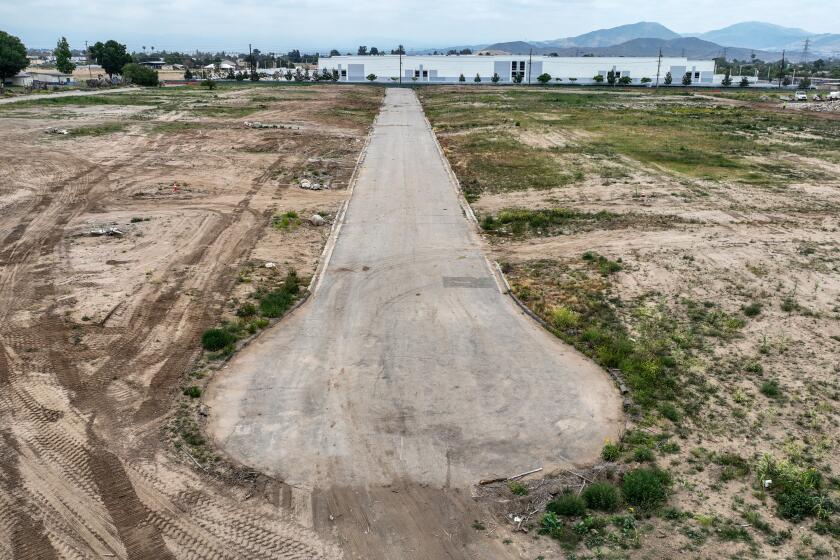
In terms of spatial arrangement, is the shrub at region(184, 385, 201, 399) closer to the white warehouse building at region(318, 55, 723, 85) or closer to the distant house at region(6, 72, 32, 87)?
the distant house at region(6, 72, 32, 87)

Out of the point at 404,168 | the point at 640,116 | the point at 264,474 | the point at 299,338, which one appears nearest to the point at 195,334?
the point at 299,338

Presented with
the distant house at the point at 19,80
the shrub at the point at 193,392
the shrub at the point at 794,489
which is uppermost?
the distant house at the point at 19,80

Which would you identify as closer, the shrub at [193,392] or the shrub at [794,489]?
the shrub at [794,489]

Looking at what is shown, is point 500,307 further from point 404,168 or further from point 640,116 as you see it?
point 640,116

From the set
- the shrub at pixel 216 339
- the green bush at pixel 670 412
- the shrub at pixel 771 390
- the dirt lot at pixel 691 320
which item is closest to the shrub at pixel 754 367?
the dirt lot at pixel 691 320

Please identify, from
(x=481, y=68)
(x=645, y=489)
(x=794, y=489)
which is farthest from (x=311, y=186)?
(x=481, y=68)

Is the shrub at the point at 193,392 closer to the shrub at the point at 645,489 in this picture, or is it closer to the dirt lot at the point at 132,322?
the dirt lot at the point at 132,322

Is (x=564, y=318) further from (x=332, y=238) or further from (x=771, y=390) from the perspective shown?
(x=332, y=238)
